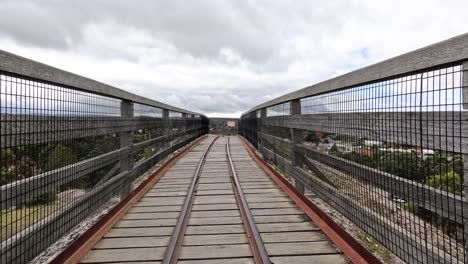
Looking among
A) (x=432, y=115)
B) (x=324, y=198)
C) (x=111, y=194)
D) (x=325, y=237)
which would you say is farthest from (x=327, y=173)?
(x=111, y=194)

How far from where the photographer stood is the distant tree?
1733 mm

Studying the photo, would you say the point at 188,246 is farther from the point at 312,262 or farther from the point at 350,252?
the point at 350,252

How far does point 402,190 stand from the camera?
6.81 ft

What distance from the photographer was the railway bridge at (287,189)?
1763 millimetres

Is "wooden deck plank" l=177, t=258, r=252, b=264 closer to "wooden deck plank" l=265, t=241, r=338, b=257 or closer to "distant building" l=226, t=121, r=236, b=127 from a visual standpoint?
"wooden deck plank" l=265, t=241, r=338, b=257

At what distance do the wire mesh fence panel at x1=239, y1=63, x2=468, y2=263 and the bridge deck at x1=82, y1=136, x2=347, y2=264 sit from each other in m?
0.52

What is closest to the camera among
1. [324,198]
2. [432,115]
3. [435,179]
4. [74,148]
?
[432,115]

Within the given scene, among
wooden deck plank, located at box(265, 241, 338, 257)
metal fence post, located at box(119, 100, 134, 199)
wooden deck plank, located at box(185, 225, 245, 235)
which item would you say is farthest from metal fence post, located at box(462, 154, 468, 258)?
metal fence post, located at box(119, 100, 134, 199)

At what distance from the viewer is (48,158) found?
2.41m

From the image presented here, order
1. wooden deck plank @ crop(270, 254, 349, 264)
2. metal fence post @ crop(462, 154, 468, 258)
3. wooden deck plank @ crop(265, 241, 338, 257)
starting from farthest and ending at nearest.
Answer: wooden deck plank @ crop(265, 241, 338, 257), wooden deck plank @ crop(270, 254, 349, 264), metal fence post @ crop(462, 154, 468, 258)

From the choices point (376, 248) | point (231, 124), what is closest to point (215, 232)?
point (376, 248)

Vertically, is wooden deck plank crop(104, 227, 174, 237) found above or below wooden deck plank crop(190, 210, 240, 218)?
below

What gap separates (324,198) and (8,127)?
3246mm

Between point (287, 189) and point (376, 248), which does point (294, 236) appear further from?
point (287, 189)
